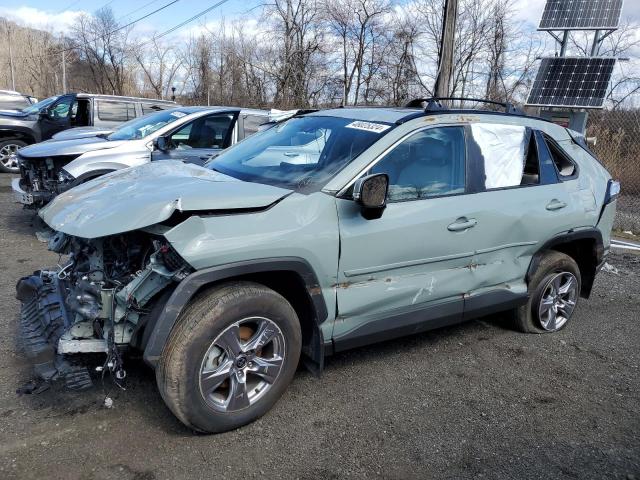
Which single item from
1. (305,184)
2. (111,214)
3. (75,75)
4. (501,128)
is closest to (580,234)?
(501,128)

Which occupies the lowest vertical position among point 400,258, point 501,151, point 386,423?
point 386,423

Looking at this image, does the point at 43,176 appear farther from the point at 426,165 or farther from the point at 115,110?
the point at 426,165

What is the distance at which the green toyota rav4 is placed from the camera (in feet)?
8.97

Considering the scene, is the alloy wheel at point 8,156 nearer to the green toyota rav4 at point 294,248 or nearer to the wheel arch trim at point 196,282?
the green toyota rav4 at point 294,248

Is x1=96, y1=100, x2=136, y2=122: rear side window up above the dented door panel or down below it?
above

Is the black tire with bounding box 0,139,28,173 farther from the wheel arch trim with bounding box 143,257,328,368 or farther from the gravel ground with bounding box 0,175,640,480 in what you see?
the wheel arch trim with bounding box 143,257,328,368

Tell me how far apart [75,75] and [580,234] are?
4722 cm

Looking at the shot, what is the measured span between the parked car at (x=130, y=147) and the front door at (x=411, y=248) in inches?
148

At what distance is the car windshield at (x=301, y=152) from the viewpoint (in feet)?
11.1

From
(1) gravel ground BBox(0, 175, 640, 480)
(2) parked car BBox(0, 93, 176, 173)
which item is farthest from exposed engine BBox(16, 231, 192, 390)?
(2) parked car BBox(0, 93, 176, 173)

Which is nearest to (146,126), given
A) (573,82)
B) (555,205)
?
(555,205)

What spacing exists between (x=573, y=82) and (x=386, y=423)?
9963 millimetres

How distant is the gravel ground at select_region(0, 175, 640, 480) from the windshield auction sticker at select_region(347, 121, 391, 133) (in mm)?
1693

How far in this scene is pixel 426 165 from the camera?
360 cm
